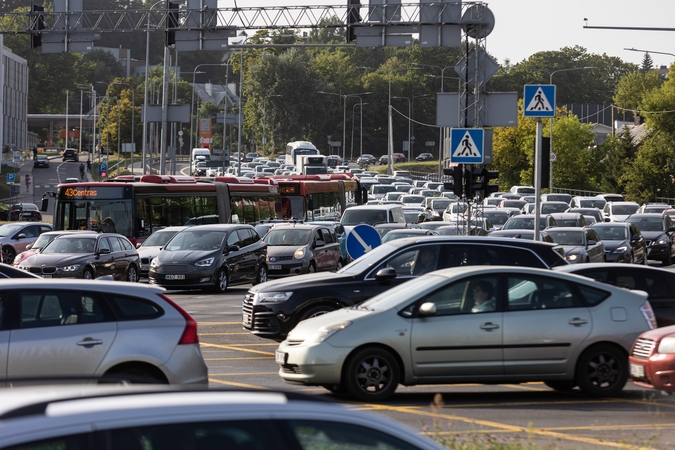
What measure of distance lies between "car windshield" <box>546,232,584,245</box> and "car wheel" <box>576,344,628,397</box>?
1847cm

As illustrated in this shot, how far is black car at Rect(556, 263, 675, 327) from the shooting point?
14.2 metres

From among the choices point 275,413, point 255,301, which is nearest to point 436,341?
point 255,301

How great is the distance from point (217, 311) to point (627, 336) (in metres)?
11.6

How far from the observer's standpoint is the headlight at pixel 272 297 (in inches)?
551

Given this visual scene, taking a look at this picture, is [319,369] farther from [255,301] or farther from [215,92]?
[215,92]

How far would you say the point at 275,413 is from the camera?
344 centimetres

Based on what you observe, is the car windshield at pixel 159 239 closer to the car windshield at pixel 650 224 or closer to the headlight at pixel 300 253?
the headlight at pixel 300 253

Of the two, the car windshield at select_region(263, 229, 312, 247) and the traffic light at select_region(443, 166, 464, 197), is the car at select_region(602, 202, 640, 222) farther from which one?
the traffic light at select_region(443, 166, 464, 197)

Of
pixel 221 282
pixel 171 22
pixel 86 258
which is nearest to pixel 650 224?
pixel 171 22

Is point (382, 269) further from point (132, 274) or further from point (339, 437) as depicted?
point (132, 274)

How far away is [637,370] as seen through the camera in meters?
10.8

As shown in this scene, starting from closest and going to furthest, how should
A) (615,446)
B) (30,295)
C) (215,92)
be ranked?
(615,446) → (30,295) → (215,92)

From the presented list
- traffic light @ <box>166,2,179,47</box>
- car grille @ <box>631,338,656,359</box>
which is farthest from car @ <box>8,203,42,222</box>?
car grille @ <box>631,338,656,359</box>

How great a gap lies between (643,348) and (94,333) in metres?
5.50
